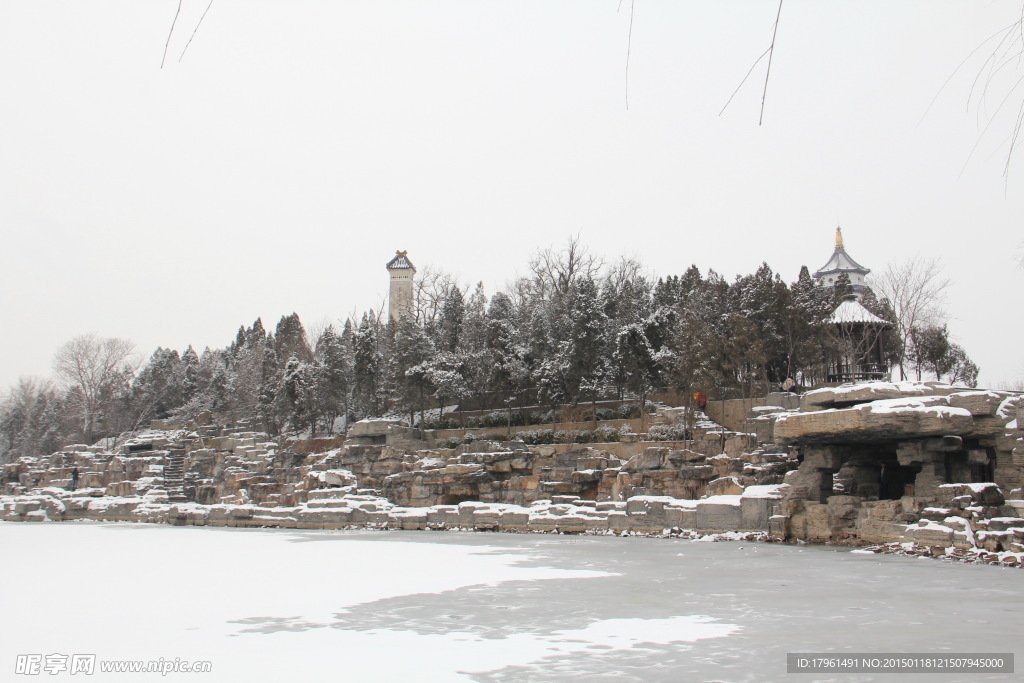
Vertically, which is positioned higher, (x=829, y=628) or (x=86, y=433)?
(x=86, y=433)

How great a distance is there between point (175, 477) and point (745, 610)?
33324 mm

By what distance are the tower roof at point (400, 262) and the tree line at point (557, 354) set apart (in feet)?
32.4

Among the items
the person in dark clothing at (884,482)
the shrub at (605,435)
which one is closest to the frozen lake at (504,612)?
the person in dark clothing at (884,482)

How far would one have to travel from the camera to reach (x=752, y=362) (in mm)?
28125

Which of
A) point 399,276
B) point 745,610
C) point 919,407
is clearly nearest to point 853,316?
point 919,407

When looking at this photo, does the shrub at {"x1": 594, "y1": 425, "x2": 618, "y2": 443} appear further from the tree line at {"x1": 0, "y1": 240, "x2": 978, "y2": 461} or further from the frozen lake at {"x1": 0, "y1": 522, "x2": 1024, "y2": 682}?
the frozen lake at {"x1": 0, "y1": 522, "x2": 1024, "y2": 682}

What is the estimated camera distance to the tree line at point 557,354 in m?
29.3

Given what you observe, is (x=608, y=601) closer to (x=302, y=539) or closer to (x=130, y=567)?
(x=130, y=567)

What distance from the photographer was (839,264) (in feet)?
156

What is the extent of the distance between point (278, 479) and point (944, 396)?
25305mm

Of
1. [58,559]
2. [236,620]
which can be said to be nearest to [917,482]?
[236,620]

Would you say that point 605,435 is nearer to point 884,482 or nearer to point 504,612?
point 884,482

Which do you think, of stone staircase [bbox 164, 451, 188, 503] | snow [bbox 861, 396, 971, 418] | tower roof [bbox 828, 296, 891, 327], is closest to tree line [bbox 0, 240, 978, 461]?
tower roof [bbox 828, 296, 891, 327]

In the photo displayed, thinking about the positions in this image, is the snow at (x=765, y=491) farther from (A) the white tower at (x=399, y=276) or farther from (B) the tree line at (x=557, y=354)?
(A) the white tower at (x=399, y=276)
